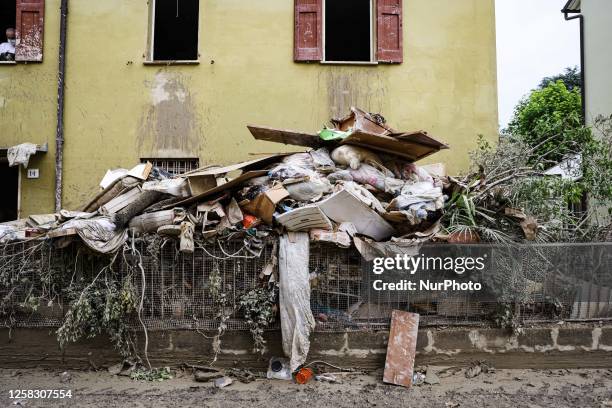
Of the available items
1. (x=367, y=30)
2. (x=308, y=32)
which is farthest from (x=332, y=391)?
(x=367, y=30)

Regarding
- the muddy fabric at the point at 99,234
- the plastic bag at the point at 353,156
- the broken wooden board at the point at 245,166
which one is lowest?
the muddy fabric at the point at 99,234

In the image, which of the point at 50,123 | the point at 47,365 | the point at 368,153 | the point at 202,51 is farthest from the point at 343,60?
the point at 47,365

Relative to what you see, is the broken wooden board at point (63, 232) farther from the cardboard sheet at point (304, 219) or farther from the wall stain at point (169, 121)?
the wall stain at point (169, 121)

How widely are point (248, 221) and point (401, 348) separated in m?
2.01

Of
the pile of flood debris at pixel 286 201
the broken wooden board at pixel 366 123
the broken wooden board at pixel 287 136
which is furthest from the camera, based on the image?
the broken wooden board at pixel 366 123

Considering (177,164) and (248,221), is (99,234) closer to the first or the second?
(248,221)

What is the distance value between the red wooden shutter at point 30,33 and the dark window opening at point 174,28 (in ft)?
6.39

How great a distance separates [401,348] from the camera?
4621 millimetres

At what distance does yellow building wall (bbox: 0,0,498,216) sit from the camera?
26.9ft

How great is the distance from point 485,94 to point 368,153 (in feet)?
12.5

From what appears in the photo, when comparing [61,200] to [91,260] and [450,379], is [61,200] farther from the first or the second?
[450,379]

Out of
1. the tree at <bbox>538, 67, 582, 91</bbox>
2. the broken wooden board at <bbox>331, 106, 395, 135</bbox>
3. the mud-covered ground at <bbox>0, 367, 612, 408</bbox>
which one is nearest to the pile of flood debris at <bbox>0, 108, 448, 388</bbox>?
the mud-covered ground at <bbox>0, 367, 612, 408</bbox>

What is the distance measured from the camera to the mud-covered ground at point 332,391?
416 centimetres

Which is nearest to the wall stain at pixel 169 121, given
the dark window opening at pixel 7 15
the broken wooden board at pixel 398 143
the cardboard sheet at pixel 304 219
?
the dark window opening at pixel 7 15
